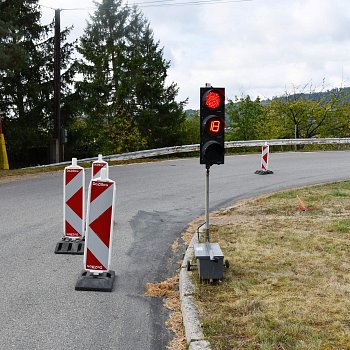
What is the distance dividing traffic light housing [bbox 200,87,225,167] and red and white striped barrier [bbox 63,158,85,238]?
2.15 m

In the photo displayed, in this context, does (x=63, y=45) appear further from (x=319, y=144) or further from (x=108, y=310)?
(x=108, y=310)

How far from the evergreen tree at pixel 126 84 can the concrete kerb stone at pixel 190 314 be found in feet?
80.5

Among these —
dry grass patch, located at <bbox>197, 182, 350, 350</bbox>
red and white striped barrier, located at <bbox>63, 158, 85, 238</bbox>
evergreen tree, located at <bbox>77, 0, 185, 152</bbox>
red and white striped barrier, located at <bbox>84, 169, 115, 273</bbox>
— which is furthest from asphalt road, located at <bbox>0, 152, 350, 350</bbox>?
evergreen tree, located at <bbox>77, 0, 185, 152</bbox>

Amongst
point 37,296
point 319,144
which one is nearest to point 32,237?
point 37,296

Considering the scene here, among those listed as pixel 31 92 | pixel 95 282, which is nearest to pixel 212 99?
pixel 95 282

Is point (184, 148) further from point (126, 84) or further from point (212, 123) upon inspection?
point (212, 123)

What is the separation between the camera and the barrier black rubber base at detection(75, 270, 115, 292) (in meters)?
5.58

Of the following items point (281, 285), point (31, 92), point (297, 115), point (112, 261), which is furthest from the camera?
point (297, 115)

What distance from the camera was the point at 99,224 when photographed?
18.9ft

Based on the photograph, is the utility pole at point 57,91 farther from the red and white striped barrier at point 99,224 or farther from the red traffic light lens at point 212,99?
the red traffic light lens at point 212,99

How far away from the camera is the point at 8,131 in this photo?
79.5 ft

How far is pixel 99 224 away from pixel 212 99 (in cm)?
211

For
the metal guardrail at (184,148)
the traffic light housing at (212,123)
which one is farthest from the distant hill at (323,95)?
the traffic light housing at (212,123)

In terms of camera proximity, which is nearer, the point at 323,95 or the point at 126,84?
the point at 126,84
